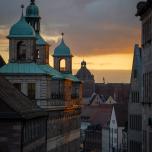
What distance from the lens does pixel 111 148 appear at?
483 feet

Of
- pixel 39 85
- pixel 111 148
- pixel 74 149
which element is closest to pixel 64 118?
pixel 74 149

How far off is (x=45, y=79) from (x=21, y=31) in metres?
4.98

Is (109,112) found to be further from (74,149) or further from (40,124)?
(40,124)

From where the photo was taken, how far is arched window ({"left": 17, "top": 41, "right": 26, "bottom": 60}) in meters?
95.0

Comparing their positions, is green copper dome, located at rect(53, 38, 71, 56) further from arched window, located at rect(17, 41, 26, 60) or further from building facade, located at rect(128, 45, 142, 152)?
building facade, located at rect(128, 45, 142, 152)

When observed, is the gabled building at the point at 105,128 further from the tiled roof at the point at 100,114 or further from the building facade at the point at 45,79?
the building facade at the point at 45,79

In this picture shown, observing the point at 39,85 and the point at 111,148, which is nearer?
the point at 39,85

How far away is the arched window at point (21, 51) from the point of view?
9500 cm

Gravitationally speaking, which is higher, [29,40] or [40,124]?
[29,40]

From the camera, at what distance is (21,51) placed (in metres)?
95.9

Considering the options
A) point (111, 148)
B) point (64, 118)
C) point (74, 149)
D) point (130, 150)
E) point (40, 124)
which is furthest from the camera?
point (111, 148)

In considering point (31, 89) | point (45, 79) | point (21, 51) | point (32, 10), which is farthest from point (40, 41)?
point (31, 89)

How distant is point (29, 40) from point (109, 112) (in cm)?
6594

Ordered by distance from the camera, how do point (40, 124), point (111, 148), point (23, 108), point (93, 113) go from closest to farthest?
1. point (23, 108)
2. point (40, 124)
3. point (111, 148)
4. point (93, 113)
